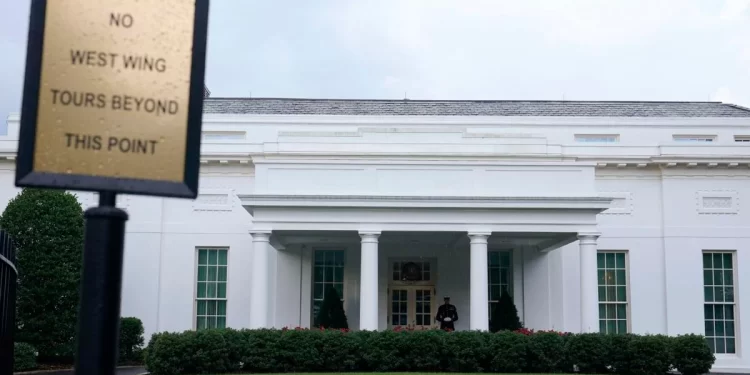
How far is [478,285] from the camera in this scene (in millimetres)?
22609

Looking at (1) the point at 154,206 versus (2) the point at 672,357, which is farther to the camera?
(1) the point at 154,206

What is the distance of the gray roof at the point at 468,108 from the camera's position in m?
32.1

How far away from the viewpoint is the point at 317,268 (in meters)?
28.5

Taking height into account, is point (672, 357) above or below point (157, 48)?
below

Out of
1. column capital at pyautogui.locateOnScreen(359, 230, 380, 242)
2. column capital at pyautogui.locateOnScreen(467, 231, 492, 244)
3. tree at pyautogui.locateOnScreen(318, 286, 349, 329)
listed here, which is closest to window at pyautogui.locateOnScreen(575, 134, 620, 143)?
column capital at pyautogui.locateOnScreen(467, 231, 492, 244)

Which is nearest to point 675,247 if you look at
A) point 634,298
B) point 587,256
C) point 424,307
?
point 634,298

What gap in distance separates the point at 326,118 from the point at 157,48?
27347 mm

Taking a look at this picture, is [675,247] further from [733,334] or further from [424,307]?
[424,307]

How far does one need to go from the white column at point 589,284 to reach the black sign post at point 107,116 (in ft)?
67.4

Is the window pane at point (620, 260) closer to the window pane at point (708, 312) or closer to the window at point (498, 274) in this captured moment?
the window pane at point (708, 312)

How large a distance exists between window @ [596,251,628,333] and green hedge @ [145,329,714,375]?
7.04 m

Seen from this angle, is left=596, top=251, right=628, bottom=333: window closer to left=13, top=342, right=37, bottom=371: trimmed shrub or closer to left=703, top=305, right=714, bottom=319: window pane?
left=703, top=305, right=714, bottom=319: window pane

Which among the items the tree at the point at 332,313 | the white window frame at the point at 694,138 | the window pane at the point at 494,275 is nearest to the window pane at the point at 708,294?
the white window frame at the point at 694,138

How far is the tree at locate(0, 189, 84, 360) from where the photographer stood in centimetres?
2505
